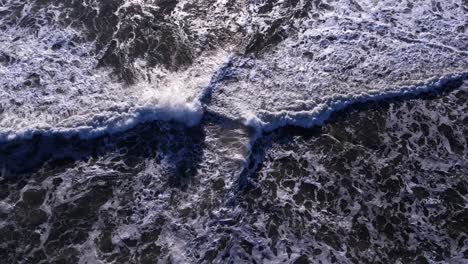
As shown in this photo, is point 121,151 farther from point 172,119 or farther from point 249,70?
point 249,70

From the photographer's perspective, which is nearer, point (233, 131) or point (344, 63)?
point (233, 131)

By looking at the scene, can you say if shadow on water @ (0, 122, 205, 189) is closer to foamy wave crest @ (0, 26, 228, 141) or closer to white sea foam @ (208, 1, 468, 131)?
foamy wave crest @ (0, 26, 228, 141)

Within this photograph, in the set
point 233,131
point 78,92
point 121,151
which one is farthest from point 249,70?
point 78,92

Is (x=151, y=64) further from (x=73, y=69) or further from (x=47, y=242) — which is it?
(x=47, y=242)

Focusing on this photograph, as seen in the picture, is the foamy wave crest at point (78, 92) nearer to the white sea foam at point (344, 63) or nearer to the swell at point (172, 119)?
the swell at point (172, 119)

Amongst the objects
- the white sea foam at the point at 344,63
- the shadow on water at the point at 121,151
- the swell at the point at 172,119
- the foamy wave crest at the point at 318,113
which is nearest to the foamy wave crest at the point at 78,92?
the swell at the point at 172,119
